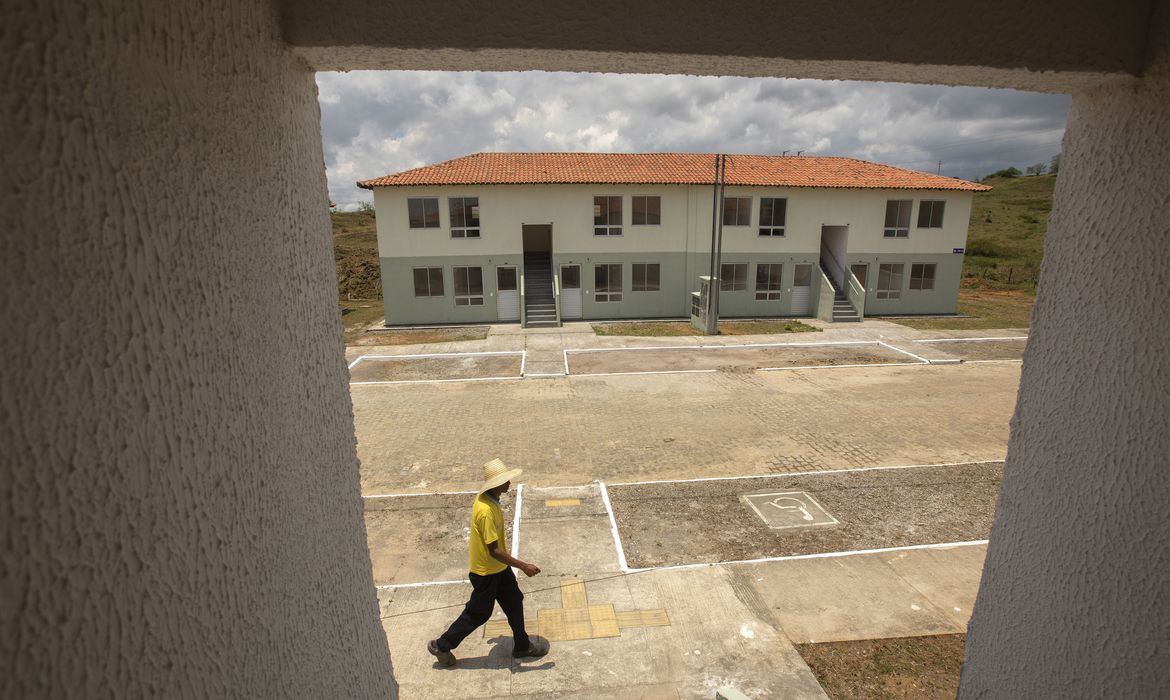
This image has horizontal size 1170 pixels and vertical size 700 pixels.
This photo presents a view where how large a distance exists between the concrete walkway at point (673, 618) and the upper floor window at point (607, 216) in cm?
1594

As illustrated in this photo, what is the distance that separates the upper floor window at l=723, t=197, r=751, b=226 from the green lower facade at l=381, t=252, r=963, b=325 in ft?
4.12

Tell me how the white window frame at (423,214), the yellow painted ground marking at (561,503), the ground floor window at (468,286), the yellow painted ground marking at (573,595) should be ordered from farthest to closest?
the ground floor window at (468,286)
the white window frame at (423,214)
the yellow painted ground marking at (561,503)
the yellow painted ground marking at (573,595)

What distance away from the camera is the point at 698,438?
9688 mm

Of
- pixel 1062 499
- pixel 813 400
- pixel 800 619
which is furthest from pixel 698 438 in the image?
pixel 1062 499

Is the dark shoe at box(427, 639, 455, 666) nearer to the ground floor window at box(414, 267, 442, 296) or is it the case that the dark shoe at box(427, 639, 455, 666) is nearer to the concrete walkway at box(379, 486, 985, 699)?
the concrete walkway at box(379, 486, 985, 699)

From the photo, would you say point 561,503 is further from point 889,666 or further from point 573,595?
point 889,666

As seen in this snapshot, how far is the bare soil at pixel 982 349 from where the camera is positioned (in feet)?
51.6

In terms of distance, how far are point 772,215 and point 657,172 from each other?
4.75 m

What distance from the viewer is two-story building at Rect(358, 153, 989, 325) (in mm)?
20047

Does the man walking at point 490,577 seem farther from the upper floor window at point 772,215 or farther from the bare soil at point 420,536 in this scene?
the upper floor window at point 772,215

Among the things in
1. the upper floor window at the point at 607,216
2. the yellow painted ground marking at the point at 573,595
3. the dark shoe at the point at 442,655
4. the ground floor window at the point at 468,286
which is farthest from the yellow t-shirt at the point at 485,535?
the upper floor window at the point at 607,216

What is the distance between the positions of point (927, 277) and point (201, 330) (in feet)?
86.8

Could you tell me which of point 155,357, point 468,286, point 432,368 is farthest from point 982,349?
point 155,357

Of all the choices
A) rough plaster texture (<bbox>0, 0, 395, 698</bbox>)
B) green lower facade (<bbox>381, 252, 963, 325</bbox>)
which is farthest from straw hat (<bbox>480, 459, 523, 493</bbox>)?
green lower facade (<bbox>381, 252, 963, 325</bbox>)
